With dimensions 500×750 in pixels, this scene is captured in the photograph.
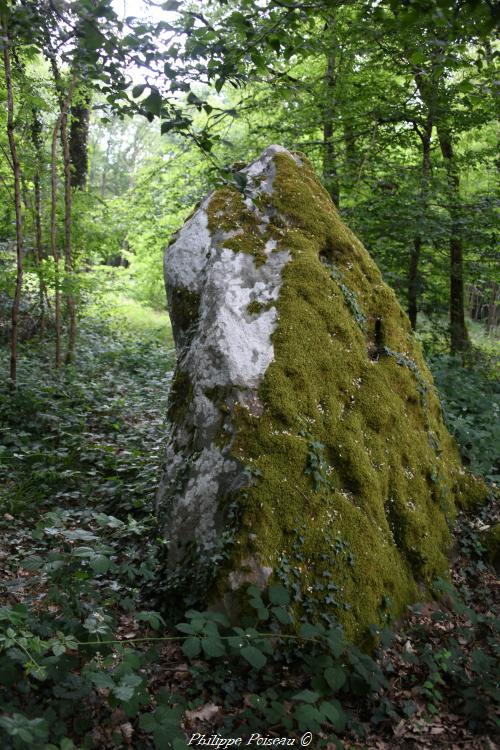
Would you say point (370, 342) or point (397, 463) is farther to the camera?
point (370, 342)

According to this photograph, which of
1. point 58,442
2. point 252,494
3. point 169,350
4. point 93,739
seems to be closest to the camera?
point 93,739

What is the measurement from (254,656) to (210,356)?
80.3 inches

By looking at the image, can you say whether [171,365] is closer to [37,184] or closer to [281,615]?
[37,184]

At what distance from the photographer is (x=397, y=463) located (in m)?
4.38

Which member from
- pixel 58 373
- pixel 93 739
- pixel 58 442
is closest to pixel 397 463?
pixel 93 739

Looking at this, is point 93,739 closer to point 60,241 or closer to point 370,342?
point 370,342

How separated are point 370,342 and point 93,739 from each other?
3606 millimetres

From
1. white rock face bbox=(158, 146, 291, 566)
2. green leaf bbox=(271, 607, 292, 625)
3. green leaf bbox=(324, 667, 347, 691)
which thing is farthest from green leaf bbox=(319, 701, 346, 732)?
white rock face bbox=(158, 146, 291, 566)

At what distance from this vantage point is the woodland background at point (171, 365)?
2.51 m

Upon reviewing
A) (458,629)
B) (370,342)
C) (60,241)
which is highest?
(60,241)

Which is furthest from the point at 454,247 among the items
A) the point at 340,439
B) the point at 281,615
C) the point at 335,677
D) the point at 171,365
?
the point at 335,677

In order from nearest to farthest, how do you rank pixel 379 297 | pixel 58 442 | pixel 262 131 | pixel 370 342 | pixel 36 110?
pixel 370 342
pixel 379 297
pixel 58 442
pixel 36 110
pixel 262 131

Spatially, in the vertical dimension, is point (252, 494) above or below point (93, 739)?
above

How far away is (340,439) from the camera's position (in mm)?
3969
